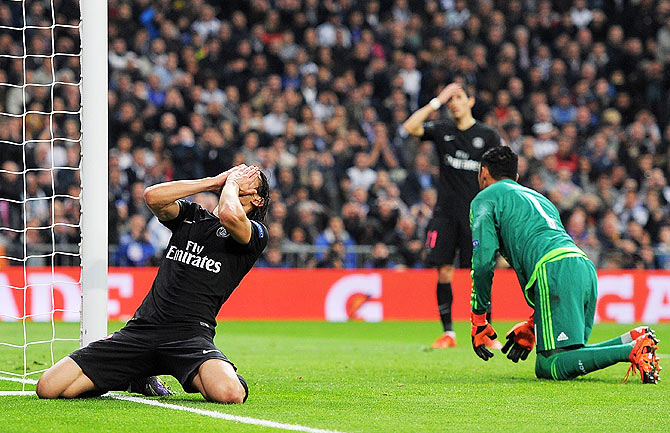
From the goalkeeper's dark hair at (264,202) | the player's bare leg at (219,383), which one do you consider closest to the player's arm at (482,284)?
the goalkeeper's dark hair at (264,202)

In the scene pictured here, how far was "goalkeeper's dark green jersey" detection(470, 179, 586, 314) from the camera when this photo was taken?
719cm

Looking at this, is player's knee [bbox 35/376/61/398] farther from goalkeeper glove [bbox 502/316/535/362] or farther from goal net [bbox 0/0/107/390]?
goalkeeper glove [bbox 502/316/535/362]

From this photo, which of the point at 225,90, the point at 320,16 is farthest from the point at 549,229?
the point at 320,16

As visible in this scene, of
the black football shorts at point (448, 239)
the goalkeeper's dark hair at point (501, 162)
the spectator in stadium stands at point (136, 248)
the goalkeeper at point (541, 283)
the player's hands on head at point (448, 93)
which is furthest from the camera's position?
the spectator in stadium stands at point (136, 248)

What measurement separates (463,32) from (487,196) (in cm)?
1376

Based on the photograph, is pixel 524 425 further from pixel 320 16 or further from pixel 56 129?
pixel 320 16

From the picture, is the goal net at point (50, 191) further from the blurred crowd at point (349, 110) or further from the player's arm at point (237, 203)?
the player's arm at point (237, 203)

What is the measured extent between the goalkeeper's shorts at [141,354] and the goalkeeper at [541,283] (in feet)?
6.75

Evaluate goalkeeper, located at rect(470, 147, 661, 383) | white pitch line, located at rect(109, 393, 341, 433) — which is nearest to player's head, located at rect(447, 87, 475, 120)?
goalkeeper, located at rect(470, 147, 661, 383)

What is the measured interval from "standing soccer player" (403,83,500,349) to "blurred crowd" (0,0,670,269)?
19.0ft

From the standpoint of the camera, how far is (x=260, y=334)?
503 inches

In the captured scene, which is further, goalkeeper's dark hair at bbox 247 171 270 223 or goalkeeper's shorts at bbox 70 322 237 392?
goalkeeper's dark hair at bbox 247 171 270 223

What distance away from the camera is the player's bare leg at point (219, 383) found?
5.81 metres

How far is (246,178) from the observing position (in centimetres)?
613
